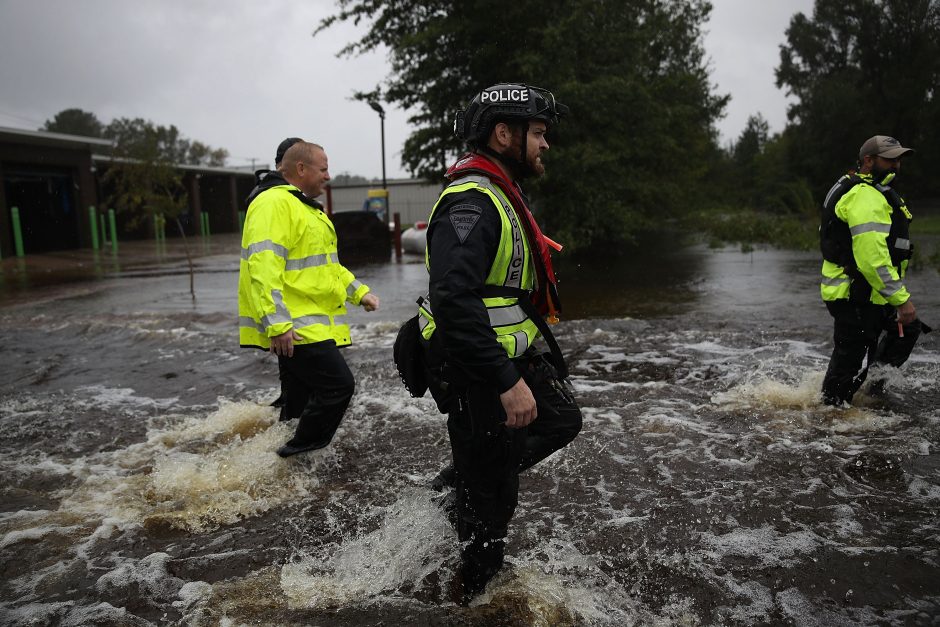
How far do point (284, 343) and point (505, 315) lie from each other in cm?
187

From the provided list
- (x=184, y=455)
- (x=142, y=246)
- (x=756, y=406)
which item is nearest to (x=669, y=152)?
(x=756, y=406)

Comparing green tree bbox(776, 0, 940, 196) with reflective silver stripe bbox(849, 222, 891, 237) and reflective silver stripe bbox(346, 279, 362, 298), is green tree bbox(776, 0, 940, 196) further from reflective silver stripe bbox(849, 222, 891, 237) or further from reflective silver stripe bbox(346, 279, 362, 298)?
reflective silver stripe bbox(346, 279, 362, 298)

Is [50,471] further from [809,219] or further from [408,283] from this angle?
[809,219]

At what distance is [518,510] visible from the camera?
405cm

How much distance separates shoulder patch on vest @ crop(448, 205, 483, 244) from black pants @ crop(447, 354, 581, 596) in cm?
60

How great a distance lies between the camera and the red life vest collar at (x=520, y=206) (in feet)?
9.36

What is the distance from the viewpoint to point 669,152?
16875 mm

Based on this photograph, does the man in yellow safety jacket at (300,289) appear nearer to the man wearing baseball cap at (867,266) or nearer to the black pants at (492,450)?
the black pants at (492,450)

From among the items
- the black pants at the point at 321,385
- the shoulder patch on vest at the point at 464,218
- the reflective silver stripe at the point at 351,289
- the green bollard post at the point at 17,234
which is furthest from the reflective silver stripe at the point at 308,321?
the green bollard post at the point at 17,234

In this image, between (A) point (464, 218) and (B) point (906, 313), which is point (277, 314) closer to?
(A) point (464, 218)

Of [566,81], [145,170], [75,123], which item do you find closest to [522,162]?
[566,81]

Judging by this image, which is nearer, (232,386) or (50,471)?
(50,471)

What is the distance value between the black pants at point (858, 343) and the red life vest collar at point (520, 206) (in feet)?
10.7

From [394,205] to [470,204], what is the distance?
172 feet
